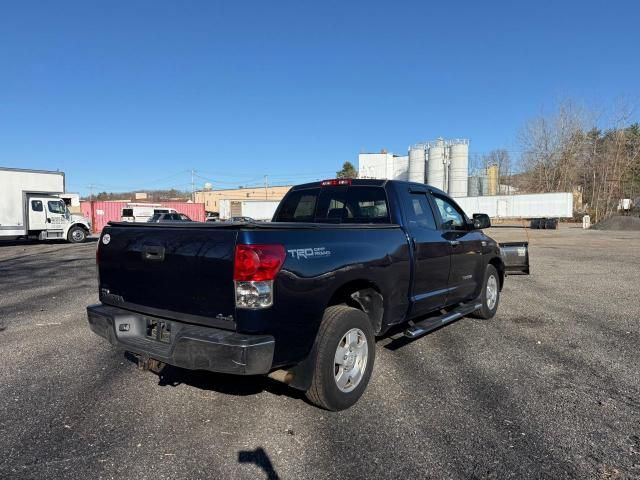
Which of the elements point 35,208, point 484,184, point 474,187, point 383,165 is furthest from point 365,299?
point 383,165

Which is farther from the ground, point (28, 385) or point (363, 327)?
point (363, 327)

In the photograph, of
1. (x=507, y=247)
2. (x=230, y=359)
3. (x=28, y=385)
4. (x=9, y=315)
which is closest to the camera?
(x=230, y=359)

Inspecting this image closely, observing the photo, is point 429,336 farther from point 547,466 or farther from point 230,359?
point 230,359

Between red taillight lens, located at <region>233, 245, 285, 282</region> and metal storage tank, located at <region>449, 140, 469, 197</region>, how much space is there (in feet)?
194

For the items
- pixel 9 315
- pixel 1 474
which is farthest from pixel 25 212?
pixel 1 474

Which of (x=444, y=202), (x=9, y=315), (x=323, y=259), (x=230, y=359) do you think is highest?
(x=444, y=202)

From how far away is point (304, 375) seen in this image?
3.50m

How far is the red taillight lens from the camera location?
10.1 ft

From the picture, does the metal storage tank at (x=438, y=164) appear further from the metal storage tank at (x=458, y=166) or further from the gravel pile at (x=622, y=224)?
the gravel pile at (x=622, y=224)

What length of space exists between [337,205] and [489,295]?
304cm

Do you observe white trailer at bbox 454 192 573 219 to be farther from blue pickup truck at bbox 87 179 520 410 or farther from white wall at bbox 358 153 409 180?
blue pickup truck at bbox 87 179 520 410

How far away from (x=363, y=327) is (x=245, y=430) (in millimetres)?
1238

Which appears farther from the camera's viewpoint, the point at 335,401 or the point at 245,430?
the point at 335,401

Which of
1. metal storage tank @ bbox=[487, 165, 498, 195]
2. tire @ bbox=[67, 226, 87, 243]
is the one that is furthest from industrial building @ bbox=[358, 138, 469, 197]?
tire @ bbox=[67, 226, 87, 243]
